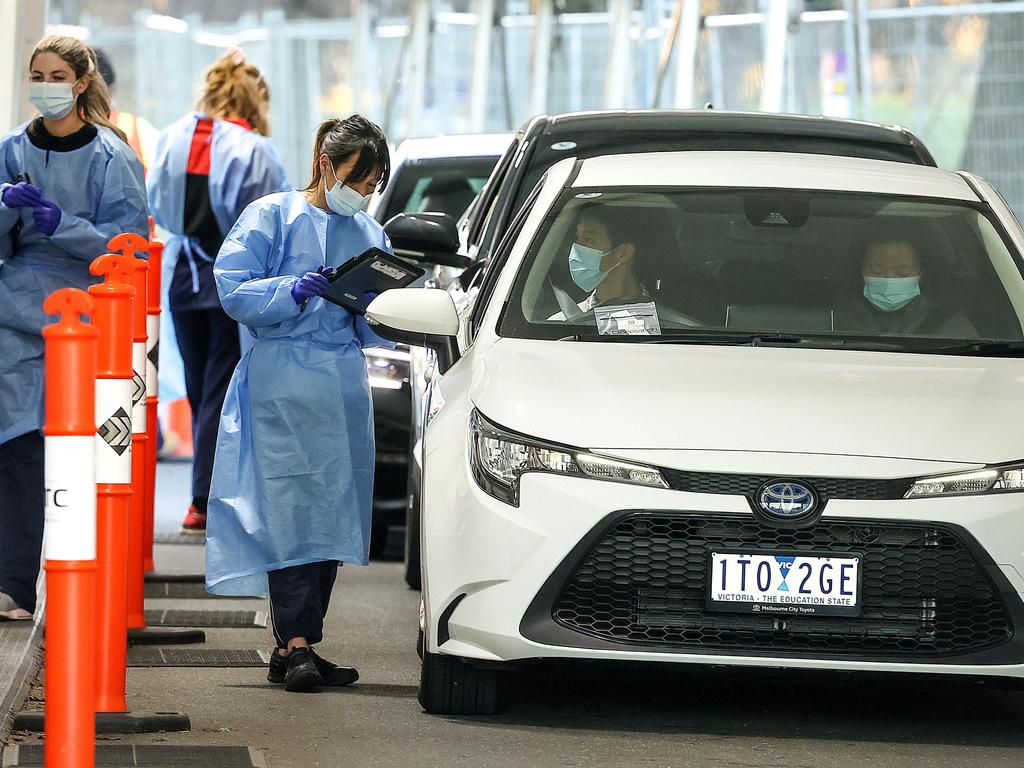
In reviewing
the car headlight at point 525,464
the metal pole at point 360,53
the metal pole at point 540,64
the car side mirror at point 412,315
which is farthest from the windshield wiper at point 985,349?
the metal pole at point 360,53

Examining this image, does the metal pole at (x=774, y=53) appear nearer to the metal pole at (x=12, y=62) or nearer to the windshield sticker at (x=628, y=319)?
the metal pole at (x=12, y=62)

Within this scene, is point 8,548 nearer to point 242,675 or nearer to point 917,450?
point 242,675

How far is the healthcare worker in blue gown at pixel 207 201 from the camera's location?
8711 mm

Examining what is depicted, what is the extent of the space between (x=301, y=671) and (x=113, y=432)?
945 millimetres

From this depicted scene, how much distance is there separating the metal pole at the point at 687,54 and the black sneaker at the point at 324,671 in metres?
11.6

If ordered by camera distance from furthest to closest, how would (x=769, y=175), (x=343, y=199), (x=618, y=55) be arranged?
(x=618, y=55)
(x=769, y=175)
(x=343, y=199)

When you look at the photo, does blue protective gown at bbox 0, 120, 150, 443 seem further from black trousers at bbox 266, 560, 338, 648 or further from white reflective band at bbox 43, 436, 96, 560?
white reflective band at bbox 43, 436, 96, 560

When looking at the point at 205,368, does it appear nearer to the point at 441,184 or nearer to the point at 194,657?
the point at 441,184

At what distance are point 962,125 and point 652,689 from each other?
8.53 metres

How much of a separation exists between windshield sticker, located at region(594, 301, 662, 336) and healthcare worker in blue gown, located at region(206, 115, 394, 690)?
722 millimetres

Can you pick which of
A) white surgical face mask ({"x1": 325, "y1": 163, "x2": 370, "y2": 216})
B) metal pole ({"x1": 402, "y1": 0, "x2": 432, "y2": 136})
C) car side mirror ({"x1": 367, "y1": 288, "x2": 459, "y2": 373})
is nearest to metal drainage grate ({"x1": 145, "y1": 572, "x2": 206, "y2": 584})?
white surgical face mask ({"x1": 325, "y1": 163, "x2": 370, "y2": 216})

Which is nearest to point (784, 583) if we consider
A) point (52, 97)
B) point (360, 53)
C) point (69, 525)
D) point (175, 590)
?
point (69, 525)

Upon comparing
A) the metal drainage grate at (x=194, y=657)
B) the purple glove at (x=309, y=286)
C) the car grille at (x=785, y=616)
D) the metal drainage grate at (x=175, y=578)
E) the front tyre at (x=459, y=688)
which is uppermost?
the purple glove at (x=309, y=286)

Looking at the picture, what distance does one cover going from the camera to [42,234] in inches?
243
